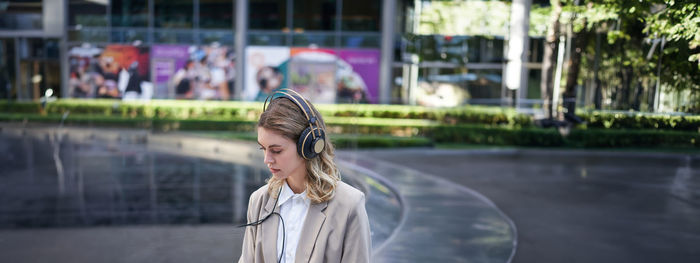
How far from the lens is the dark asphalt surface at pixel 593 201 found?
698cm

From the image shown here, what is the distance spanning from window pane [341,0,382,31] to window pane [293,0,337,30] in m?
0.58

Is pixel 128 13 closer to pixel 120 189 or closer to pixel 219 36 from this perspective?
pixel 219 36

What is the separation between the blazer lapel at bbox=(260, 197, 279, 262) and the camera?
99.8 inches

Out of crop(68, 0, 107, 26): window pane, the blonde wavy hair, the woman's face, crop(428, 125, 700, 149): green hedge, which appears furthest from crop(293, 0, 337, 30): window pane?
the woman's face

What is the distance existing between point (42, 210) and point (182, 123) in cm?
932

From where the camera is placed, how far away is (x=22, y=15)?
95.1ft

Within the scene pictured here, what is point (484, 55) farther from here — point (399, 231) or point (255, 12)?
point (399, 231)

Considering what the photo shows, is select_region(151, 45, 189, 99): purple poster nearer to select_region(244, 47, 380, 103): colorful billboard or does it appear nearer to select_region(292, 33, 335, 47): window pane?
select_region(244, 47, 380, 103): colorful billboard

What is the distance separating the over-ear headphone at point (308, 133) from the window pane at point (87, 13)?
92.6 ft

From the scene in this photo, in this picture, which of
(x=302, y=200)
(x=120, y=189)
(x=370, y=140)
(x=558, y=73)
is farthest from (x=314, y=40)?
(x=302, y=200)

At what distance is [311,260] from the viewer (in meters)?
2.46

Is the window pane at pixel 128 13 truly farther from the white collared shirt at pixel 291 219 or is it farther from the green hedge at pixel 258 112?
the white collared shirt at pixel 291 219

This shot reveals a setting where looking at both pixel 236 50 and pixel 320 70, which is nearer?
pixel 320 70

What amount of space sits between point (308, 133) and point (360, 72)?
25392mm
